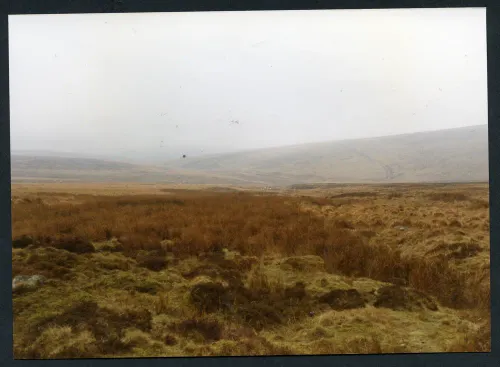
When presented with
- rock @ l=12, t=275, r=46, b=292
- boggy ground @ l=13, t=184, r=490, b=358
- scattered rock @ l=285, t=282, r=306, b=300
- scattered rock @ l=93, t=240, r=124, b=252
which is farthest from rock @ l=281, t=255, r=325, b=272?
rock @ l=12, t=275, r=46, b=292

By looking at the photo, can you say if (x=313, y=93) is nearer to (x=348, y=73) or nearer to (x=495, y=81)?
(x=348, y=73)

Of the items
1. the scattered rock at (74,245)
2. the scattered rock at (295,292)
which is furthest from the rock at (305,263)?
the scattered rock at (74,245)

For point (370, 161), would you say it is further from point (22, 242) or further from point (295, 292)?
point (22, 242)

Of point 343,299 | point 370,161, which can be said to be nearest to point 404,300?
point 343,299

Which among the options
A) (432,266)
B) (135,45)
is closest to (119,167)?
(135,45)

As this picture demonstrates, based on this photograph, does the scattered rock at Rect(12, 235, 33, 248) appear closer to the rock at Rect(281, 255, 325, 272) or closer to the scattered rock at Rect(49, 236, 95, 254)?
the scattered rock at Rect(49, 236, 95, 254)
